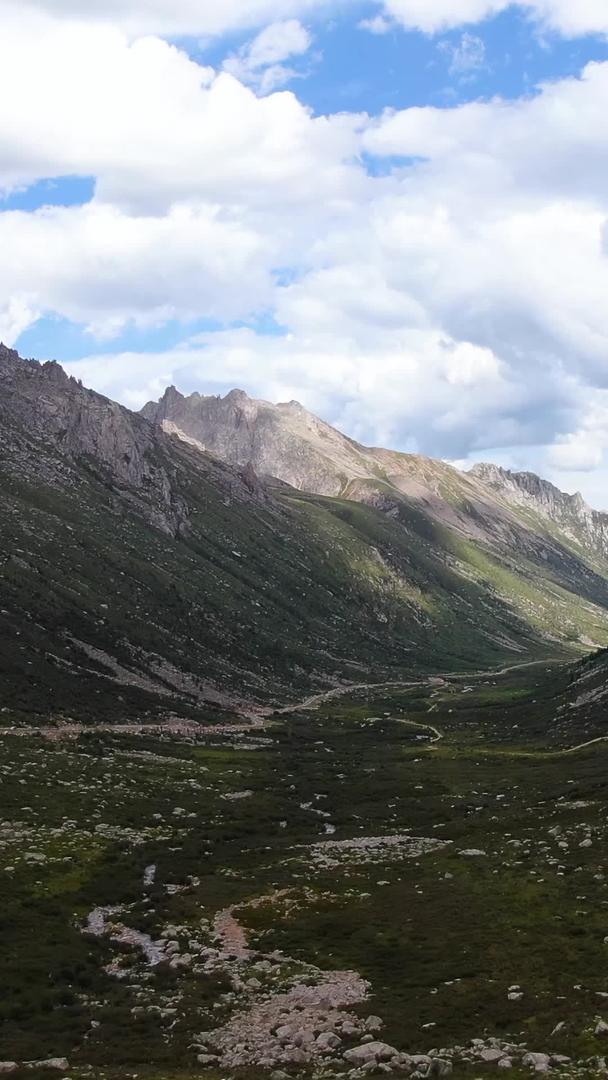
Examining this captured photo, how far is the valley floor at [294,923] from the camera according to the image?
30688 millimetres

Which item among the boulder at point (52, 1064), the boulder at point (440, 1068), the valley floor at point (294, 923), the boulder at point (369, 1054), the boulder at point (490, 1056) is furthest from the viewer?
the valley floor at point (294, 923)

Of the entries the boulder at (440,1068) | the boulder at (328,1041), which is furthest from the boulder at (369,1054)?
→ the boulder at (440,1068)

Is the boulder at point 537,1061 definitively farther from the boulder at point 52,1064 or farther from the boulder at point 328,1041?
the boulder at point 52,1064

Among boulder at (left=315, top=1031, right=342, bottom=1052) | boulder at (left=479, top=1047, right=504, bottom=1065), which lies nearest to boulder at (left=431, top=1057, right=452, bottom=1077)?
boulder at (left=479, top=1047, right=504, bottom=1065)

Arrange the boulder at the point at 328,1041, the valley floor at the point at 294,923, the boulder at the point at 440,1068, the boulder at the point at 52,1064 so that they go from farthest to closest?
the boulder at the point at 328,1041 → the valley floor at the point at 294,923 → the boulder at the point at 52,1064 → the boulder at the point at 440,1068

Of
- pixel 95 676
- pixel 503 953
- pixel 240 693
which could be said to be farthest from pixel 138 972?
pixel 240 693

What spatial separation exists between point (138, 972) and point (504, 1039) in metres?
17.4

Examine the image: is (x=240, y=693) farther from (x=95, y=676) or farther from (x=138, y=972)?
(x=138, y=972)

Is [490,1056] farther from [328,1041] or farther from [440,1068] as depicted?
[328,1041]

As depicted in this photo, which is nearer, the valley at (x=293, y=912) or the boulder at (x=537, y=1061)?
A: the boulder at (x=537, y=1061)

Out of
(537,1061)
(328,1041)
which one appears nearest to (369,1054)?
(328,1041)

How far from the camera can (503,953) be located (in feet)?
131

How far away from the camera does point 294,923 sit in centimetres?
4772

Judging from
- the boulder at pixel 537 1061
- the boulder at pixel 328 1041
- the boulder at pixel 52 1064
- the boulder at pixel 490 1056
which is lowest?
the boulder at pixel 52 1064
